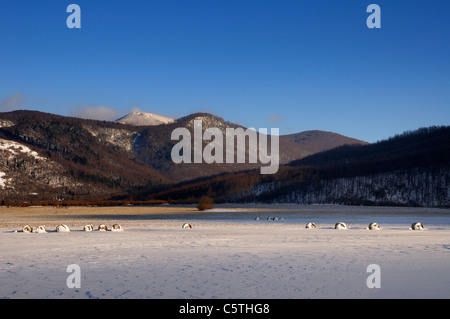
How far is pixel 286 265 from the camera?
1795 cm

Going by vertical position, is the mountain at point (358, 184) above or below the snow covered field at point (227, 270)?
above

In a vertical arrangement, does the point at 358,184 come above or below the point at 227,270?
above

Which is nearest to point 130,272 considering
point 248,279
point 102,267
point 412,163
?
point 102,267

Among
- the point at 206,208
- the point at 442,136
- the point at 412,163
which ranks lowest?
the point at 206,208

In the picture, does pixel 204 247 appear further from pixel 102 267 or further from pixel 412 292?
pixel 412 292

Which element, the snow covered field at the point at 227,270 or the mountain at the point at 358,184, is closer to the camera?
the snow covered field at the point at 227,270

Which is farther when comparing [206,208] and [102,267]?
[206,208]

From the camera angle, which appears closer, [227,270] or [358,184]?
[227,270]

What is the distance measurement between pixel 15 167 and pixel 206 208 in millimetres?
121063

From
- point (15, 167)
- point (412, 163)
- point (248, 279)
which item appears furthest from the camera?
point (15, 167)

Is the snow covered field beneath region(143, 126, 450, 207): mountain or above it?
beneath

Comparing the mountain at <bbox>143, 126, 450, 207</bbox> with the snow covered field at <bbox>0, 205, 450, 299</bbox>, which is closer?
the snow covered field at <bbox>0, 205, 450, 299</bbox>
